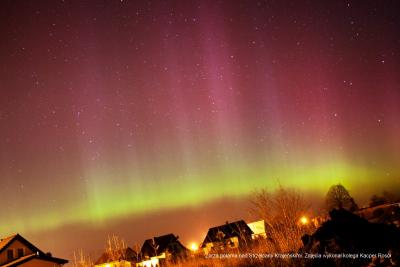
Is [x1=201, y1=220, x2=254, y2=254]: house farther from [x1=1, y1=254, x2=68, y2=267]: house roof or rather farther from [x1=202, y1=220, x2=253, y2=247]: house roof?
[x1=1, y1=254, x2=68, y2=267]: house roof

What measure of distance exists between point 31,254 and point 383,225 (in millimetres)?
38897

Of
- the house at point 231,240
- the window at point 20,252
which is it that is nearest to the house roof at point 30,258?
the window at point 20,252

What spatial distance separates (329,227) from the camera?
31.1ft

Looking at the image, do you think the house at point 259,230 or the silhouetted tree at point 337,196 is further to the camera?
the silhouetted tree at point 337,196

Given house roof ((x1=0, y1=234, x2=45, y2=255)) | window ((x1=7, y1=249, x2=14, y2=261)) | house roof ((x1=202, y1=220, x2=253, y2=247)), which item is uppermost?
house roof ((x1=0, y1=234, x2=45, y2=255))

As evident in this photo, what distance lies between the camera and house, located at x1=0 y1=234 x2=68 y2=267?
36125 mm

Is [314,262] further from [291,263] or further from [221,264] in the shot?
[221,264]

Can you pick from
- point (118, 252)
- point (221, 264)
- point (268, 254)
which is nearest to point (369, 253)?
point (268, 254)

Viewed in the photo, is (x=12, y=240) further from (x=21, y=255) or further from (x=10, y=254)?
(x=21, y=255)

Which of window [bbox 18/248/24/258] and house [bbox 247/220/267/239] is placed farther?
window [bbox 18/248/24/258]

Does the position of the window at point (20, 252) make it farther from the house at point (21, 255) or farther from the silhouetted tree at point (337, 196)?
the silhouetted tree at point (337, 196)

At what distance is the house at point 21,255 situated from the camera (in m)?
36.1

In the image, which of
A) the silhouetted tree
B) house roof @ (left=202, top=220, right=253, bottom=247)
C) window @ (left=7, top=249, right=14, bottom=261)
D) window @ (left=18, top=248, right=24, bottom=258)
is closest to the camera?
house roof @ (left=202, top=220, right=253, bottom=247)

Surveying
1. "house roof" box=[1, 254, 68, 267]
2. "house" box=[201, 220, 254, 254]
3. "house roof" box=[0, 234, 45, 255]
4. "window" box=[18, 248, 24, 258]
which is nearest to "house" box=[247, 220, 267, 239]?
"house" box=[201, 220, 254, 254]
